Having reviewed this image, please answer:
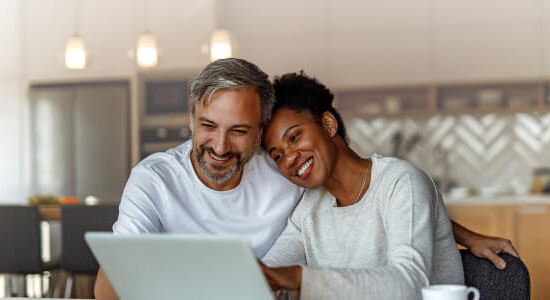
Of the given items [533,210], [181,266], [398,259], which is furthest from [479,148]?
[181,266]

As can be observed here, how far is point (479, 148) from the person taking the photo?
5879 millimetres

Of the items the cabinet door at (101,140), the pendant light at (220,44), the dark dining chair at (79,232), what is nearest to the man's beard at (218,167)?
the dark dining chair at (79,232)

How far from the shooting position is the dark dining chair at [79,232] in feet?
12.0

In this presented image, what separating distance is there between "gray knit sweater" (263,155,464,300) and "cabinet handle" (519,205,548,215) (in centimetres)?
368

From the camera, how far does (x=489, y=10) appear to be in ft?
19.7

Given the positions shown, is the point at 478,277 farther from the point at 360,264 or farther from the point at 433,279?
the point at 360,264

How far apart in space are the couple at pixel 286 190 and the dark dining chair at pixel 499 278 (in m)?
0.03

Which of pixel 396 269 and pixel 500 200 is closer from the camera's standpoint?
pixel 396 269

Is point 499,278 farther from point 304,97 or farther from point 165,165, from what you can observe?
point 165,165

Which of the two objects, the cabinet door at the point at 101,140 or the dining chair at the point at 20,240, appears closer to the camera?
the dining chair at the point at 20,240

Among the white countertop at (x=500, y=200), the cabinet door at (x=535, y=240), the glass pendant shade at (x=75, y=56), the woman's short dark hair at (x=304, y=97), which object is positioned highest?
the glass pendant shade at (x=75, y=56)

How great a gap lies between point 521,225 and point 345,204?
371 centimetres

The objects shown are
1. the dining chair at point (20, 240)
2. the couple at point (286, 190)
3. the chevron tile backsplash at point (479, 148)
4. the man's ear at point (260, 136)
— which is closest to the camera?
the couple at point (286, 190)

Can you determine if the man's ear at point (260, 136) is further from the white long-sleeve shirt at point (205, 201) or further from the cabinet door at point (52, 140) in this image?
the cabinet door at point (52, 140)
